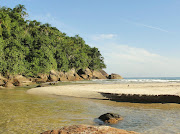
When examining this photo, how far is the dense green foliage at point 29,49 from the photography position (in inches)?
1593

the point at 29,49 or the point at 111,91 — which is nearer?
the point at 111,91

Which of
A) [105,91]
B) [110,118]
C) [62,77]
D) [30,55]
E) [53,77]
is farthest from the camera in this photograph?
[62,77]

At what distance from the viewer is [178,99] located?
1073 centimetres

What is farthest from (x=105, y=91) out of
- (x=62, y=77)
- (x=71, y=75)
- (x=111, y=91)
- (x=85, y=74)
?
(x=85, y=74)

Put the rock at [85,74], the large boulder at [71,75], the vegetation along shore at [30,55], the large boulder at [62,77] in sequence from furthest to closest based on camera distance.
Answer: the rock at [85,74]
the large boulder at [71,75]
the large boulder at [62,77]
the vegetation along shore at [30,55]

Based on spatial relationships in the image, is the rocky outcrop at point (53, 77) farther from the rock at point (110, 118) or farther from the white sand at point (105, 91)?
the rock at point (110, 118)

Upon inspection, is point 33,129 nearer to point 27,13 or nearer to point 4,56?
point 4,56

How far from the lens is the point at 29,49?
5162 centimetres

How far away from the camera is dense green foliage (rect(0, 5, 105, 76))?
133 ft

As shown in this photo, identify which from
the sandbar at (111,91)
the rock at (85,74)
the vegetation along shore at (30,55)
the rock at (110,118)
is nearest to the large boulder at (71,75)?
the vegetation along shore at (30,55)

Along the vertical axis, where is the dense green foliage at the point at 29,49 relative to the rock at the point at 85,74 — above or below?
above

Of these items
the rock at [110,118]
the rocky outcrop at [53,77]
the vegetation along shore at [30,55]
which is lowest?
the rock at [110,118]

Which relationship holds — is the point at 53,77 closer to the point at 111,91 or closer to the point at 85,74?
the point at 85,74

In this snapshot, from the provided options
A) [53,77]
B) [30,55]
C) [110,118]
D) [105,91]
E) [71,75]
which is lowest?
[110,118]
